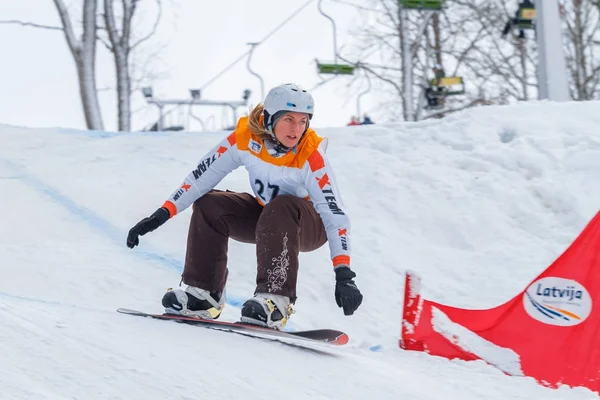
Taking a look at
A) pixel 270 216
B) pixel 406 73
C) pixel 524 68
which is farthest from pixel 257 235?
pixel 524 68

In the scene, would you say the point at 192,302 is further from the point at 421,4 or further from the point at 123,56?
the point at 421,4

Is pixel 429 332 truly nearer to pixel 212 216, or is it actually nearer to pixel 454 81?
pixel 212 216

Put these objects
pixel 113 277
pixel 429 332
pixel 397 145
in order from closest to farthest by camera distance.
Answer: pixel 429 332, pixel 113 277, pixel 397 145

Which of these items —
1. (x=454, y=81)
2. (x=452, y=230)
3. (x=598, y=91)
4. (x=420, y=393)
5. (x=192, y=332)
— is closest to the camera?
(x=420, y=393)

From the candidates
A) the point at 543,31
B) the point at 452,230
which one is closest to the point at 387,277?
the point at 452,230

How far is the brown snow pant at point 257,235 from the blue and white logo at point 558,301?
0.98m

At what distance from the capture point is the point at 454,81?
53.3 ft

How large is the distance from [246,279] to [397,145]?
8.62ft

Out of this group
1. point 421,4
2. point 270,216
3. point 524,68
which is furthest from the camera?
point 524,68

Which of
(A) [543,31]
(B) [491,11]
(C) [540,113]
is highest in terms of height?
(B) [491,11]

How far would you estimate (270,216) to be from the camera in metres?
3.36

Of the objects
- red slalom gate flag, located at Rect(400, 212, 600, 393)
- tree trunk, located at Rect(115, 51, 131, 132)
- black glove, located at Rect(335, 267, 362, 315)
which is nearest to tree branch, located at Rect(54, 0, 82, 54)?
tree trunk, located at Rect(115, 51, 131, 132)

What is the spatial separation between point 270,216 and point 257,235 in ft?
0.32

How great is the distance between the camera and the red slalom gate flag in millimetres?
3449
